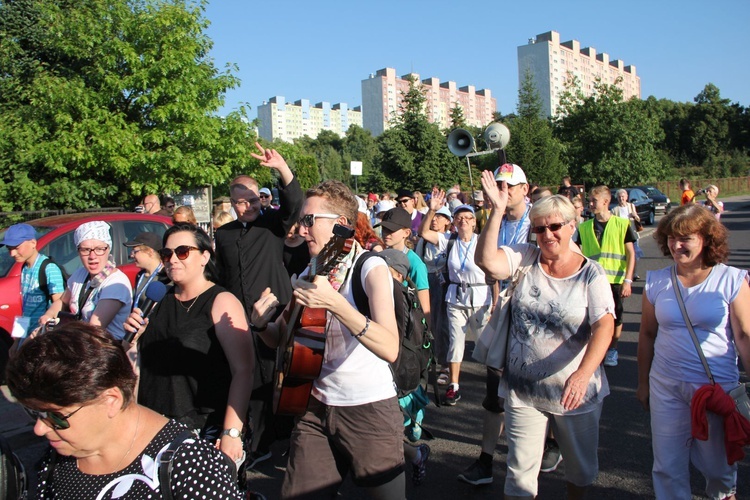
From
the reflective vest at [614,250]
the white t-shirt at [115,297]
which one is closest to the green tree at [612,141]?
the reflective vest at [614,250]

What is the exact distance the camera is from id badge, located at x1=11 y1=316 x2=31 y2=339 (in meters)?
4.95

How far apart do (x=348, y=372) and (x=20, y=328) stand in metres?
3.59

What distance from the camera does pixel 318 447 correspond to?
2.79m

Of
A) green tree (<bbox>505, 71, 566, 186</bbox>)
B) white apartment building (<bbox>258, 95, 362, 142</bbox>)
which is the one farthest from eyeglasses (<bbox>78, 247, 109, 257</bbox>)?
white apartment building (<bbox>258, 95, 362, 142</bbox>)

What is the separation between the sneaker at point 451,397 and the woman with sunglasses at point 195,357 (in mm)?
3297

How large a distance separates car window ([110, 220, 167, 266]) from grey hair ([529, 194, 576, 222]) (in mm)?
6443

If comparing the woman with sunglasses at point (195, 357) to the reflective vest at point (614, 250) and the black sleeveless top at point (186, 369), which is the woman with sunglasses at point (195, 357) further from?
the reflective vest at point (614, 250)

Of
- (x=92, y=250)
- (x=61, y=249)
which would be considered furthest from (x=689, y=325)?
(x=61, y=249)

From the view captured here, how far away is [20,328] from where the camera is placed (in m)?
4.97

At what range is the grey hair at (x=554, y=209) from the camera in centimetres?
310

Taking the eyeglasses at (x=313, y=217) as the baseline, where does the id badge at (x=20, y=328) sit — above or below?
below

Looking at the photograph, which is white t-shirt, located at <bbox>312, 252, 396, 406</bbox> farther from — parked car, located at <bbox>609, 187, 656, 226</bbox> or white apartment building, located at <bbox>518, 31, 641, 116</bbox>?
white apartment building, located at <bbox>518, 31, 641, 116</bbox>

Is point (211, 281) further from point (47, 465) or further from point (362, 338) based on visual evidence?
point (47, 465)

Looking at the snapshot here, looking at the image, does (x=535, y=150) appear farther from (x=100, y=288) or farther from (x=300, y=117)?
(x=300, y=117)
